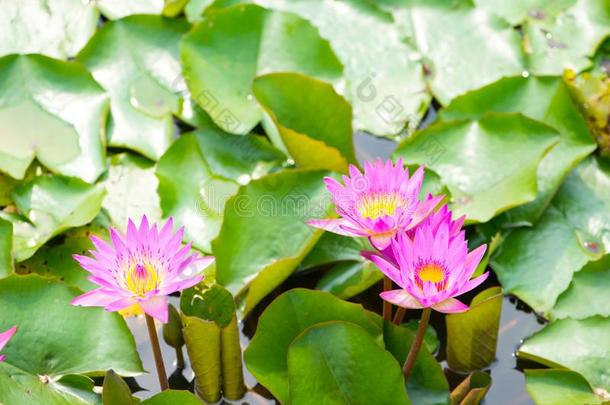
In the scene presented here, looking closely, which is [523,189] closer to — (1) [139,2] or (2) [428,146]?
(2) [428,146]

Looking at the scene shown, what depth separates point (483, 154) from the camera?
2100 mm

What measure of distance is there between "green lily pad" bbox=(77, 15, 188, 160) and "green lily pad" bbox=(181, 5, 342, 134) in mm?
102

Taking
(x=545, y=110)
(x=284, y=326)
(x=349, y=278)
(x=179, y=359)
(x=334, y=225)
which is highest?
(x=334, y=225)

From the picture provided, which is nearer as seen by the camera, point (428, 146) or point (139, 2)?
point (428, 146)

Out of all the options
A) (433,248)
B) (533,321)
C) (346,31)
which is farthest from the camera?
(346,31)

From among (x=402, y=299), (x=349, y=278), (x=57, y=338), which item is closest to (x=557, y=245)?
(x=349, y=278)

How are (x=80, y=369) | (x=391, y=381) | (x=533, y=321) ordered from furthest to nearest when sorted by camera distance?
(x=533, y=321) < (x=80, y=369) < (x=391, y=381)

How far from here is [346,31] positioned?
2.46 m

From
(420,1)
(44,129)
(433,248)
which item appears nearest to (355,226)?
(433,248)

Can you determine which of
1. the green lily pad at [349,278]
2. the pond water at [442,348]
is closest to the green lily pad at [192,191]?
the pond water at [442,348]

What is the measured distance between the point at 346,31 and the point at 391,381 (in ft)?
3.99

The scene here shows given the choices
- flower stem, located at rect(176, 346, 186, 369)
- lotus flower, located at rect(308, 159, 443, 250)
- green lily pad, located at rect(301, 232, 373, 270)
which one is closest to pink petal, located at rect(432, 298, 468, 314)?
lotus flower, located at rect(308, 159, 443, 250)

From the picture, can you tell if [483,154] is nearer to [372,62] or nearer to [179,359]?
[372,62]

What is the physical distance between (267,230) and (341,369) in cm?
45
